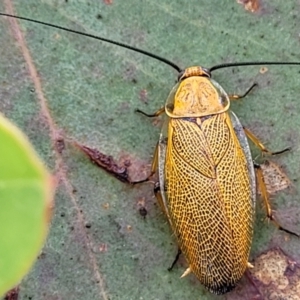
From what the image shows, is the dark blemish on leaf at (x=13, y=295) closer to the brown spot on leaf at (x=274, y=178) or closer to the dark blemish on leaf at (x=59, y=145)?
the dark blemish on leaf at (x=59, y=145)

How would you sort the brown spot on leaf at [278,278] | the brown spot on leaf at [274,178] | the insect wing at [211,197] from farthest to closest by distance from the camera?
the brown spot on leaf at [274,178] < the brown spot on leaf at [278,278] < the insect wing at [211,197]

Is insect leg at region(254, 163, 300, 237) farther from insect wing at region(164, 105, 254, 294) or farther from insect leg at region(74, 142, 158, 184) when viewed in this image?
insect leg at region(74, 142, 158, 184)

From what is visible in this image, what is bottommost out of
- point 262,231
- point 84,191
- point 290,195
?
point 84,191

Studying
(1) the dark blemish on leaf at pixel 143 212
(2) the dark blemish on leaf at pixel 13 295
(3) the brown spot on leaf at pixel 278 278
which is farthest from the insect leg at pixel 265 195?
(2) the dark blemish on leaf at pixel 13 295

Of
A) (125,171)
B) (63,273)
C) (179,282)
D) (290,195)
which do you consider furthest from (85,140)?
(290,195)

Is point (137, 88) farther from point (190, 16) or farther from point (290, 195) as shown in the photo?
point (290, 195)

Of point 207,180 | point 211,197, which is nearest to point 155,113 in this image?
point 207,180

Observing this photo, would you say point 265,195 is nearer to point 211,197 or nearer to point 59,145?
point 211,197
